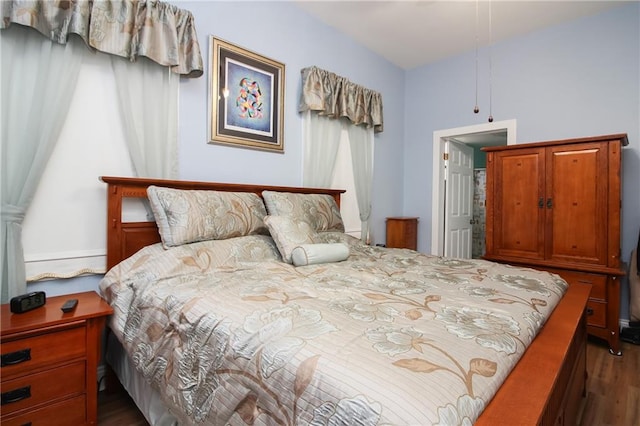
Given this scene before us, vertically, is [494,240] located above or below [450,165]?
below

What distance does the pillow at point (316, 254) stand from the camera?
181 centimetres

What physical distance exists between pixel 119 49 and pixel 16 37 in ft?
1.40

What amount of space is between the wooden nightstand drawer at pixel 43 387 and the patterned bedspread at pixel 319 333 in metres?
0.22

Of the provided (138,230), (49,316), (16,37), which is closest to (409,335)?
(49,316)

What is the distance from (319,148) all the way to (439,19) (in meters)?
1.62

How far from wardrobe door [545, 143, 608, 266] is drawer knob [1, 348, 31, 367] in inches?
136

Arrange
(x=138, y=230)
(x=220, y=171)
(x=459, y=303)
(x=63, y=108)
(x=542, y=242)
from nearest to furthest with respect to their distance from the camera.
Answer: (x=459, y=303), (x=63, y=108), (x=138, y=230), (x=220, y=171), (x=542, y=242)

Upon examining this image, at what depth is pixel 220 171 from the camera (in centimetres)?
238

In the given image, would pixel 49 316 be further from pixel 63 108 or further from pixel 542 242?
pixel 542 242

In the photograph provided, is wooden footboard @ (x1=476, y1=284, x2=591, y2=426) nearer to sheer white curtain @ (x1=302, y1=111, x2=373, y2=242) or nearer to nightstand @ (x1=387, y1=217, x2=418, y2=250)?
sheer white curtain @ (x1=302, y1=111, x2=373, y2=242)

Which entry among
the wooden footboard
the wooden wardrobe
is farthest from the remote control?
the wooden wardrobe

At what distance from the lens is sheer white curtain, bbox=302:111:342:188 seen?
2.96 metres

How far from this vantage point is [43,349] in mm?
1290

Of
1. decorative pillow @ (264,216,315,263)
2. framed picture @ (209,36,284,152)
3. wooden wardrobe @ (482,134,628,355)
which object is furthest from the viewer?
wooden wardrobe @ (482,134,628,355)
